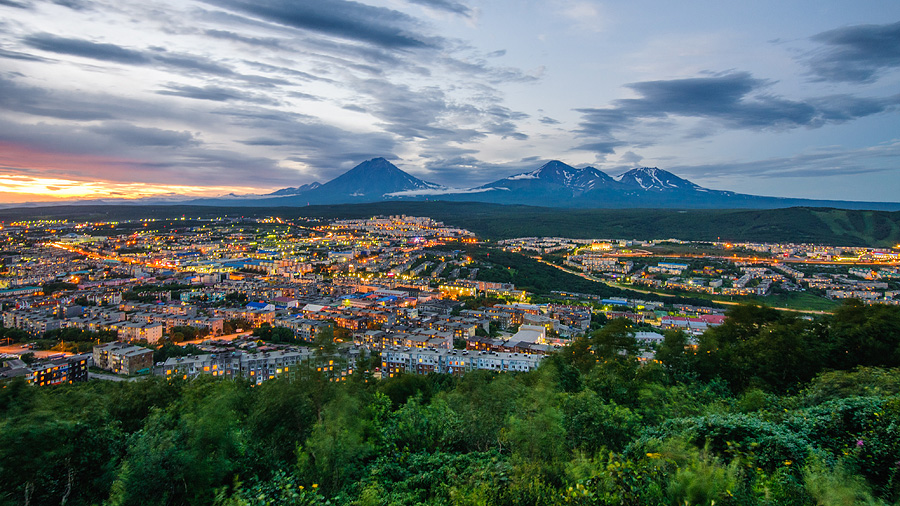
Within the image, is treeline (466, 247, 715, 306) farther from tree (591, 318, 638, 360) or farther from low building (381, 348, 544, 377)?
tree (591, 318, 638, 360)

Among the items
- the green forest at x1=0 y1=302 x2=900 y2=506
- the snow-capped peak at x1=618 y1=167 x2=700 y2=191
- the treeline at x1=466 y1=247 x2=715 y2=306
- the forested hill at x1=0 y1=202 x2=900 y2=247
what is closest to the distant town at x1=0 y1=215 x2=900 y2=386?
the treeline at x1=466 y1=247 x2=715 y2=306

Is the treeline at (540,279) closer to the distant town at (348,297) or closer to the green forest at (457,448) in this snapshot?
the distant town at (348,297)

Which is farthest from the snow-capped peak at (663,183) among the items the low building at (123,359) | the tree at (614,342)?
the low building at (123,359)

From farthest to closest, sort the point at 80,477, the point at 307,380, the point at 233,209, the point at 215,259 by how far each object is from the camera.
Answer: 1. the point at 233,209
2. the point at 215,259
3. the point at 307,380
4. the point at 80,477

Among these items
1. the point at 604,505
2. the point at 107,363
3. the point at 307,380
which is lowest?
the point at 107,363

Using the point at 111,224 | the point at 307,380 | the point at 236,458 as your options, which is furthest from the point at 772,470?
the point at 111,224

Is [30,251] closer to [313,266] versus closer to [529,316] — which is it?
[313,266]
